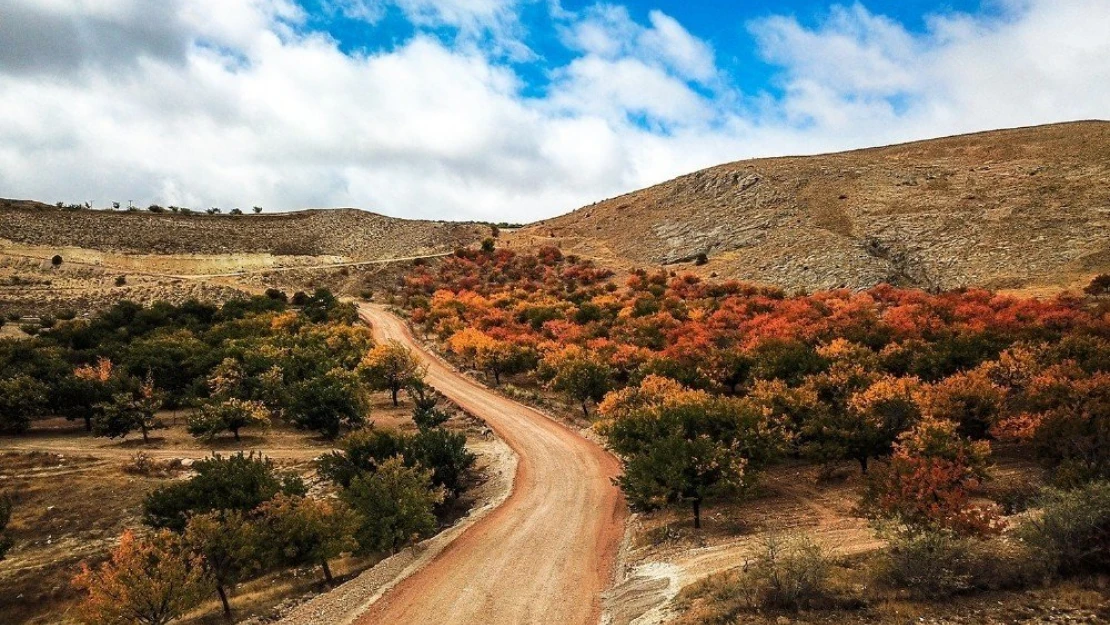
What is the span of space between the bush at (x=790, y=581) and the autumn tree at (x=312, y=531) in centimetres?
1200

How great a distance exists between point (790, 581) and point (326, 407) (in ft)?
89.5

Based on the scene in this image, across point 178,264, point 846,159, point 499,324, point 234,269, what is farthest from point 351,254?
point 846,159

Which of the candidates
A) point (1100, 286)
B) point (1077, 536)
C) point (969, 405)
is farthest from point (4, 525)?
point (1100, 286)

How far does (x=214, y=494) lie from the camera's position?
812 inches

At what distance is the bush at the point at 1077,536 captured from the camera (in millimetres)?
11141

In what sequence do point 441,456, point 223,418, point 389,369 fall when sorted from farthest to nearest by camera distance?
point 389,369 → point 223,418 → point 441,456

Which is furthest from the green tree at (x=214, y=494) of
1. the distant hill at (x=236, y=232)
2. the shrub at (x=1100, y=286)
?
the distant hill at (x=236, y=232)

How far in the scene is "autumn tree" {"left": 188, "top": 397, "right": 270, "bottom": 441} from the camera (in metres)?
31.4

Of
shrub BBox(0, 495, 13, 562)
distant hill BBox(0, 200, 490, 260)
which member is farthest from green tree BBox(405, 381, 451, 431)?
distant hill BBox(0, 200, 490, 260)

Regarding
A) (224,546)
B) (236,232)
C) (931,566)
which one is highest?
(236,232)

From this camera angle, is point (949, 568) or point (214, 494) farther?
point (214, 494)

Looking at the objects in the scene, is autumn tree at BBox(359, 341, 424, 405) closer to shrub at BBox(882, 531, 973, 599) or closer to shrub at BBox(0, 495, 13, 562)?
shrub at BBox(0, 495, 13, 562)

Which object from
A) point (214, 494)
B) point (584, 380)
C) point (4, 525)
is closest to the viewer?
point (214, 494)

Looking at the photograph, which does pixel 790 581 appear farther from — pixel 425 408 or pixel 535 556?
pixel 425 408
